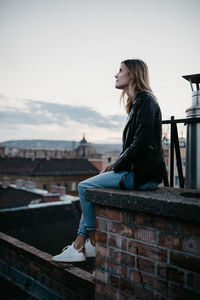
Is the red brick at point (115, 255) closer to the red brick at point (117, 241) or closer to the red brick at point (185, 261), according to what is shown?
the red brick at point (117, 241)

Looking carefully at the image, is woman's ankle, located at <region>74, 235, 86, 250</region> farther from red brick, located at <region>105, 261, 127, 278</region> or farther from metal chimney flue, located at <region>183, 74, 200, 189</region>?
metal chimney flue, located at <region>183, 74, 200, 189</region>

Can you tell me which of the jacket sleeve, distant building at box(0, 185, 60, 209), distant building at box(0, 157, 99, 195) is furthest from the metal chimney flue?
distant building at box(0, 157, 99, 195)

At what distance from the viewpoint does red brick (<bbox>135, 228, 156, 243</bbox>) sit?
Result: 165cm

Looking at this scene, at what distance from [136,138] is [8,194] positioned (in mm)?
18869

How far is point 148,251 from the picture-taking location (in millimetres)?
1667

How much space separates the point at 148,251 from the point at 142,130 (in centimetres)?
89

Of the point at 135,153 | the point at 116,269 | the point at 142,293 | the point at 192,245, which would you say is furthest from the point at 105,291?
the point at 135,153

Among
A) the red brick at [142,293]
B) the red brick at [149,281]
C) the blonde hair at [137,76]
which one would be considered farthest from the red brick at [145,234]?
the blonde hair at [137,76]

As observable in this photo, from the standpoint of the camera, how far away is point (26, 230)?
8867 millimetres

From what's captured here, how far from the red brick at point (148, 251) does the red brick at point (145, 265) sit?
1.4 inches

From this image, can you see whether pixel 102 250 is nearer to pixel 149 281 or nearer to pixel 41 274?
pixel 149 281

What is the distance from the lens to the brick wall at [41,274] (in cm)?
287

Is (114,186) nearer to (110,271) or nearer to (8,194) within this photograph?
(110,271)

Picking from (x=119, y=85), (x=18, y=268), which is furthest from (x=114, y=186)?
(x=18, y=268)
